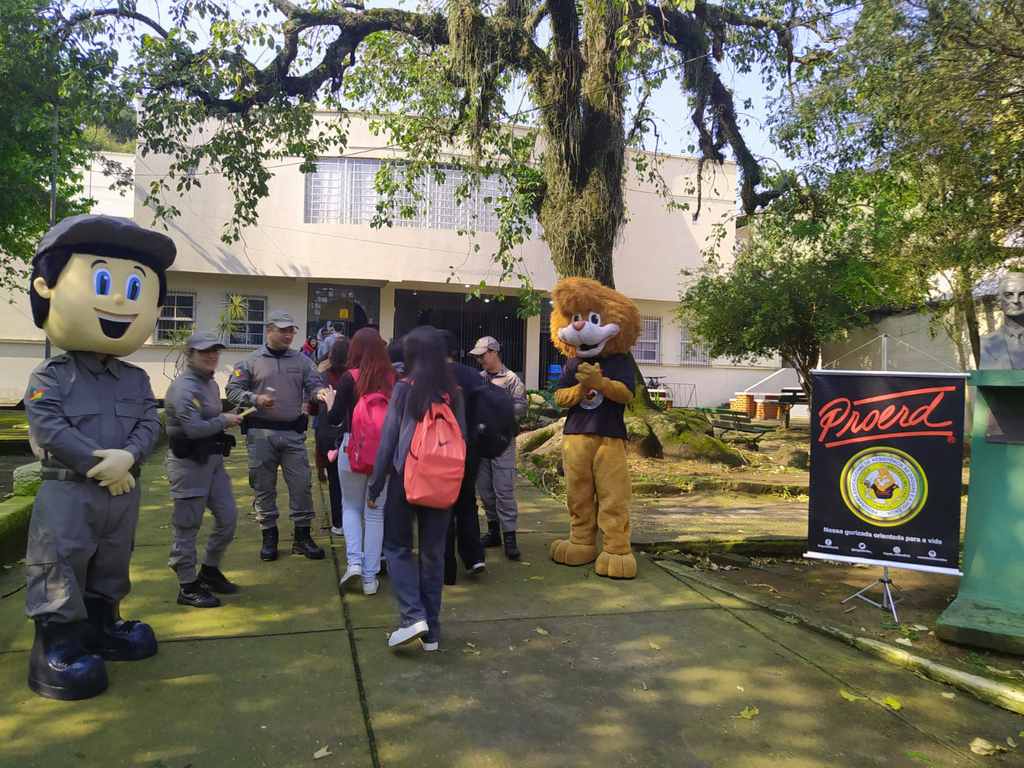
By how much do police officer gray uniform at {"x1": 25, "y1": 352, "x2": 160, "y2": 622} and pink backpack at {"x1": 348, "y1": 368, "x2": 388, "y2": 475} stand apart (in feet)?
4.00

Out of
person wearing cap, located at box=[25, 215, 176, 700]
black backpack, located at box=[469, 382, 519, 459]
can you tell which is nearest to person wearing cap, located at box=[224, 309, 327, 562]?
black backpack, located at box=[469, 382, 519, 459]

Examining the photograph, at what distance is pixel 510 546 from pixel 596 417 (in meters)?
1.19

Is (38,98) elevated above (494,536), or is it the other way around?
(38,98)

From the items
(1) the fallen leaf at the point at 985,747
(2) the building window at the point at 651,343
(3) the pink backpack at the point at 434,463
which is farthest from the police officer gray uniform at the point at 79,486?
(2) the building window at the point at 651,343

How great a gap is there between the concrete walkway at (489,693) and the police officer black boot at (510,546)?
28.9 inches

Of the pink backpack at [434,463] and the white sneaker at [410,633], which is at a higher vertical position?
the pink backpack at [434,463]

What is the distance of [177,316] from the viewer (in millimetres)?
18203

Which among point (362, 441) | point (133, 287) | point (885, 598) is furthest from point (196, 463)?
point (885, 598)

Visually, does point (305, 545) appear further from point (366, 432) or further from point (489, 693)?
point (489, 693)

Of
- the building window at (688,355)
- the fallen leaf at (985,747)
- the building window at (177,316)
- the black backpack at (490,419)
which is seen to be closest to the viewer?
the fallen leaf at (985,747)

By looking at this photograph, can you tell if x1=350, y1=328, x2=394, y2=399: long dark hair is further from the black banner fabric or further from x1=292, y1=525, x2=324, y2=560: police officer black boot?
the black banner fabric

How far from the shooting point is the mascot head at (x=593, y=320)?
202 inches

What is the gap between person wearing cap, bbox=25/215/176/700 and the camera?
3.14m

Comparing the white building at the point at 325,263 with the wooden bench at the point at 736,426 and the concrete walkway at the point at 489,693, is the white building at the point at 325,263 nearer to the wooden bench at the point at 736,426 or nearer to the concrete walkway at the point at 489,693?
the wooden bench at the point at 736,426
